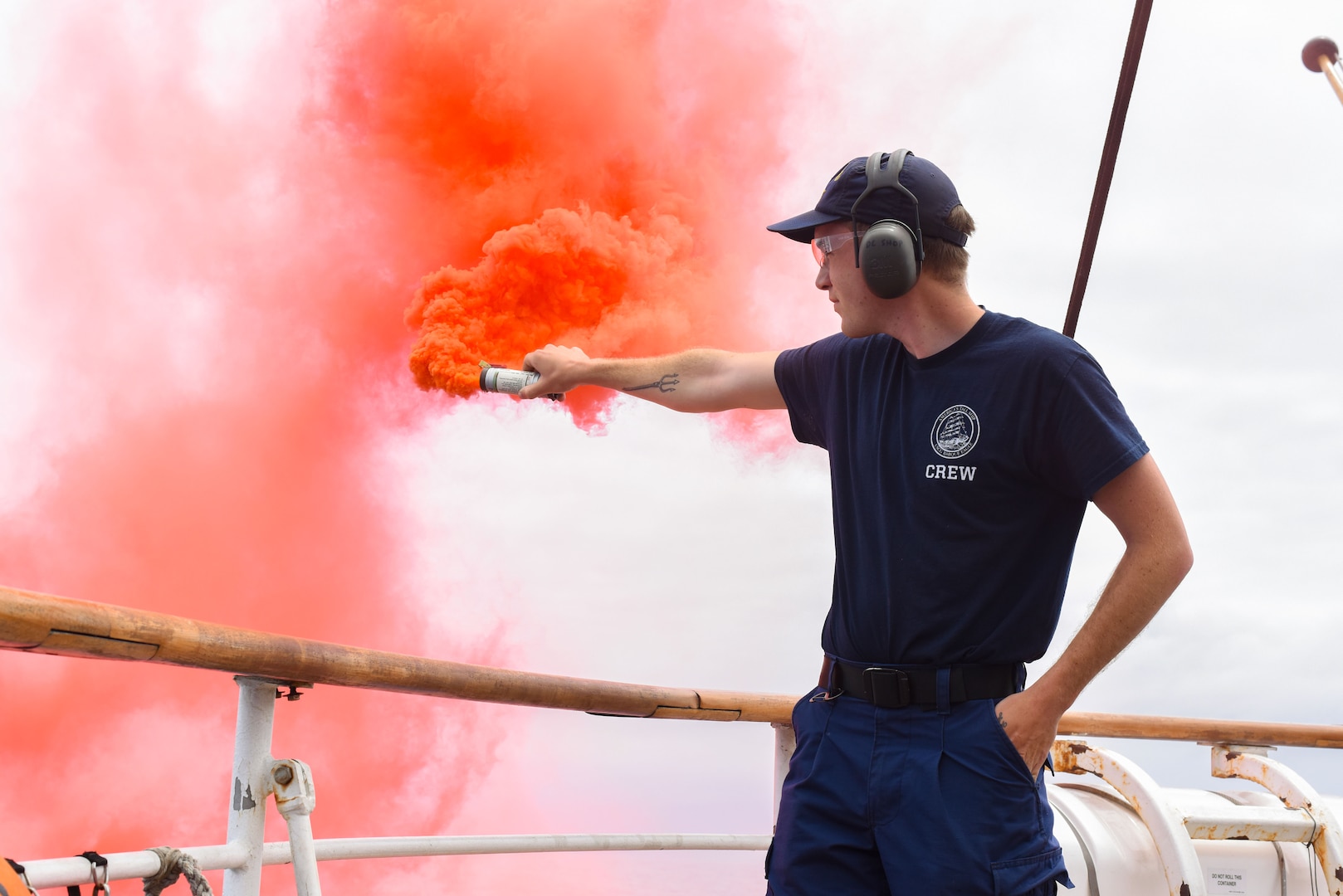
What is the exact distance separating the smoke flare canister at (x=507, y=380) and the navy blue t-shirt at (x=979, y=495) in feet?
2.53

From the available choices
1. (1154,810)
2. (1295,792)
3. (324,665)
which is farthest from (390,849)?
(1295,792)

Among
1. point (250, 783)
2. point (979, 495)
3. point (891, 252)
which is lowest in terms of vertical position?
point (250, 783)

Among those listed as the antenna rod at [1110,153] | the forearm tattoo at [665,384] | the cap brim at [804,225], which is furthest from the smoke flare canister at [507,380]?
the antenna rod at [1110,153]

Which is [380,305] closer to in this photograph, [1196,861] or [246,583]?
[246,583]

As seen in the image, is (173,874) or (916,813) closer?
(173,874)

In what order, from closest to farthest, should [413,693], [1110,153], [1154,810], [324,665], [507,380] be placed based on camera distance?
1. [324,665]
2. [413,693]
3. [507,380]
4. [1154,810]
5. [1110,153]

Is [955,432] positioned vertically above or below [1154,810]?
above

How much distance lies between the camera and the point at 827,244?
1.87 meters

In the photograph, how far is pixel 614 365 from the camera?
7.50 feet

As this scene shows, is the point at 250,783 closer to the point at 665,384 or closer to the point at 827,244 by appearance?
the point at 665,384

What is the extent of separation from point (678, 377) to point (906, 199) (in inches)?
25.7

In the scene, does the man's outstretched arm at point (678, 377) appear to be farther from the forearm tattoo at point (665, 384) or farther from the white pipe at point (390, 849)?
the white pipe at point (390, 849)

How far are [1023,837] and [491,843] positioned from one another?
0.95 m

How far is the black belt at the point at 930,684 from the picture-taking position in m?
1.61
